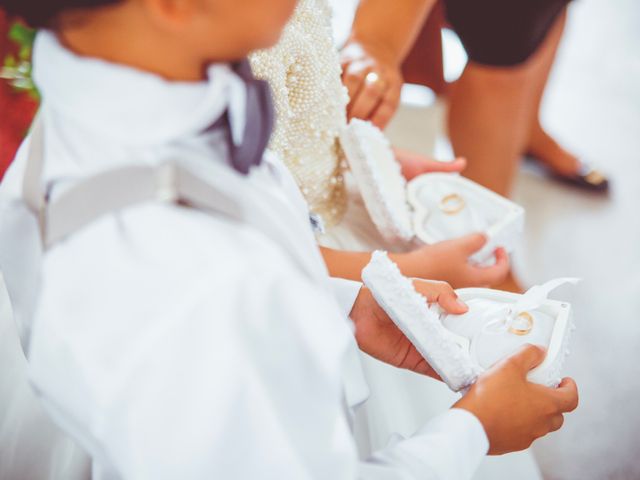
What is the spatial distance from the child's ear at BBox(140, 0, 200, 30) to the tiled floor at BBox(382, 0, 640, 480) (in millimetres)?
602

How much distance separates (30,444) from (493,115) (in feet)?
3.61

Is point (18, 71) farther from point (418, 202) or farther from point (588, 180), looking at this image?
point (588, 180)

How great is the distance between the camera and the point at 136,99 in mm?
410

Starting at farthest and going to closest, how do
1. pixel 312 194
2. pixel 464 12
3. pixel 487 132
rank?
1. pixel 487 132
2. pixel 464 12
3. pixel 312 194

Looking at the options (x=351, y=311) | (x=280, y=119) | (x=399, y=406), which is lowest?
(x=399, y=406)

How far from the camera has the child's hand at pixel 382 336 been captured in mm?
709

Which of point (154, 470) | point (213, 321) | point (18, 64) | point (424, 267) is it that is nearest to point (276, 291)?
point (213, 321)

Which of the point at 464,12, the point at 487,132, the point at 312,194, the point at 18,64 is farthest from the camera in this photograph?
the point at 487,132

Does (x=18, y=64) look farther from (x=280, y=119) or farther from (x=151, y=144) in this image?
(x=151, y=144)

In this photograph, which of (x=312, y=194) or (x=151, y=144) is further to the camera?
(x=312, y=194)

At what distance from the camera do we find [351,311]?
2.35 ft

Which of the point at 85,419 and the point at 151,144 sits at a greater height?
the point at 151,144

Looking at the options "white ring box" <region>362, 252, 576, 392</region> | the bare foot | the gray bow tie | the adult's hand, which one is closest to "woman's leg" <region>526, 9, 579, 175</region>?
the bare foot

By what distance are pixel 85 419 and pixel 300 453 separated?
5.8 inches
